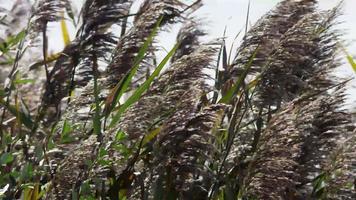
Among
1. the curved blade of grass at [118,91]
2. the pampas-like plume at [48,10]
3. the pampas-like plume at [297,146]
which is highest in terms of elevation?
the pampas-like plume at [48,10]

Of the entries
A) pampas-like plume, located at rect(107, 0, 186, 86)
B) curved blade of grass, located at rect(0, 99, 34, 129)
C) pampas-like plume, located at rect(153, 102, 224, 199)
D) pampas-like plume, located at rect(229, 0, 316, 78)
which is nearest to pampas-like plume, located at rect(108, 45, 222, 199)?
pampas-like plume, located at rect(153, 102, 224, 199)

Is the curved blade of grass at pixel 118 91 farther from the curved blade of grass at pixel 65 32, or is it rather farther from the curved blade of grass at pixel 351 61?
the curved blade of grass at pixel 351 61

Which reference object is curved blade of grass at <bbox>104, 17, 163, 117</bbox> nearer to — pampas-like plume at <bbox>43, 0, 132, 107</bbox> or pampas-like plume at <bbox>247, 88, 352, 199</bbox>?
pampas-like plume at <bbox>43, 0, 132, 107</bbox>

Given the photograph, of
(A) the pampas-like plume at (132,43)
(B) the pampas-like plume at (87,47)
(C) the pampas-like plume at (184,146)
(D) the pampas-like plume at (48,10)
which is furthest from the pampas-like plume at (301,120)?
(D) the pampas-like plume at (48,10)

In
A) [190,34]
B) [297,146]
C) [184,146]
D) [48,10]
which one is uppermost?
[48,10]

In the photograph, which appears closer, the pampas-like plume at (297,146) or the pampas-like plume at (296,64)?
the pampas-like plume at (297,146)

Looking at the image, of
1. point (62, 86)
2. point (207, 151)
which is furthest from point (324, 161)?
point (62, 86)

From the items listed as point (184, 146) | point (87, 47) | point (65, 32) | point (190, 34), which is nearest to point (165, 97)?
point (184, 146)

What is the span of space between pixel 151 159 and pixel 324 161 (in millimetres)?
818

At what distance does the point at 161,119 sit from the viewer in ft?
10.8

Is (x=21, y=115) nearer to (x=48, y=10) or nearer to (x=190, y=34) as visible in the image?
(x=48, y=10)

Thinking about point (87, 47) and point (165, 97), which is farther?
point (87, 47)

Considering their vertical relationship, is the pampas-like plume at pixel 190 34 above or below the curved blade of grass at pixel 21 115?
above

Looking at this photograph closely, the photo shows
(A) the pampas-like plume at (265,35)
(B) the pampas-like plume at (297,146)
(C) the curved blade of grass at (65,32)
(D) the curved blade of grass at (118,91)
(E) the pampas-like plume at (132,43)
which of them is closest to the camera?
(B) the pampas-like plume at (297,146)
